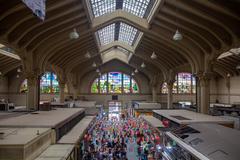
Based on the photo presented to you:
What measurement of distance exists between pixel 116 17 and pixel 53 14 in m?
4.90

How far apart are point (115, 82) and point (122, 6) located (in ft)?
64.7

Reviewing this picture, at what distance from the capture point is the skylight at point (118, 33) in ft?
70.8

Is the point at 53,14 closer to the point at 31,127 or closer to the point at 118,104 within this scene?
the point at 31,127

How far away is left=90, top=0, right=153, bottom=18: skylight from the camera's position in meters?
15.4

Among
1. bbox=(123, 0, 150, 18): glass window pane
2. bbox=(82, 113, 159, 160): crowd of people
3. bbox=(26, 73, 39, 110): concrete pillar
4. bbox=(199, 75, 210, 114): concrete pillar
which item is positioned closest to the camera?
bbox=(82, 113, 159, 160): crowd of people

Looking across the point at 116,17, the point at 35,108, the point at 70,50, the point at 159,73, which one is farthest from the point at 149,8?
the point at 159,73

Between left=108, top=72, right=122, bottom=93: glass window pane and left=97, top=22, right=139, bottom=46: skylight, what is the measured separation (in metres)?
9.24

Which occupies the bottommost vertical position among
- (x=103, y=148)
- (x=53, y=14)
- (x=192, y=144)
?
(x=103, y=148)

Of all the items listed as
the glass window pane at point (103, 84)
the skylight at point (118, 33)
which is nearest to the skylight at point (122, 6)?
the skylight at point (118, 33)

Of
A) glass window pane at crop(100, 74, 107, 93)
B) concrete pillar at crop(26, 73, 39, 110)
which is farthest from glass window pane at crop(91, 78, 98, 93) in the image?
concrete pillar at crop(26, 73, 39, 110)

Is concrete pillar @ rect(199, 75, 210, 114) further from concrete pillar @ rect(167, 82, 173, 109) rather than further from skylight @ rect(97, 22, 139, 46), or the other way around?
concrete pillar @ rect(167, 82, 173, 109)

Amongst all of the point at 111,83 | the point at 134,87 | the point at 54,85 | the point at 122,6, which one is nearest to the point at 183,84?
the point at 134,87

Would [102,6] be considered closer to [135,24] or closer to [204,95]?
[135,24]

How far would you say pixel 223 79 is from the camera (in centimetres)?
3350
